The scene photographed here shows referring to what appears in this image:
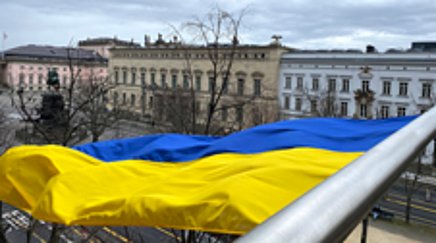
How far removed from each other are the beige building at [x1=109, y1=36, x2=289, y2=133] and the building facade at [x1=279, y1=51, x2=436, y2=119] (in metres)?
1.92

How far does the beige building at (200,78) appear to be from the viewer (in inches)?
1313

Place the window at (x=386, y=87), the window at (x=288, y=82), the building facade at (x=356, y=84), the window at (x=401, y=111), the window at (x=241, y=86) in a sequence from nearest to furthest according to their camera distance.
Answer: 1. the building facade at (x=356, y=84)
2. the window at (x=401, y=111)
3. the window at (x=386, y=87)
4. the window at (x=288, y=82)
5. the window at (x=241, y=86)

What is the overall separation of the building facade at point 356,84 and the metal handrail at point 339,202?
28788 millimetres

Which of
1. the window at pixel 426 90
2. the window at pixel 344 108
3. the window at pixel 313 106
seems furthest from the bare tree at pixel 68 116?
the window at pixel 426 90

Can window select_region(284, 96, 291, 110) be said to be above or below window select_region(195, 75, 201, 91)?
below

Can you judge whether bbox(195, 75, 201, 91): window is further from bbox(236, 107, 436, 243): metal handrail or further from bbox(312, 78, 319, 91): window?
bbox(236, 107, 436, 243): metal handrail

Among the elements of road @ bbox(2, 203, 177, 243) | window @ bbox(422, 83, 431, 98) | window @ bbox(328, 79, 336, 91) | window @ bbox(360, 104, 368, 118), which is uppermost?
window @ bbox(328, 79, 336, 91)

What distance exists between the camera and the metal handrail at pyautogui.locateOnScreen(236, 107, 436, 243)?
0.72 metres

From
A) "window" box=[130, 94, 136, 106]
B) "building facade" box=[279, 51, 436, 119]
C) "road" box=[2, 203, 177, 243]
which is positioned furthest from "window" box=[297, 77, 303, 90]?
"window" box=[130, 94, 136, 106]

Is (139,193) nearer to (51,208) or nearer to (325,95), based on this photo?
(51,208)

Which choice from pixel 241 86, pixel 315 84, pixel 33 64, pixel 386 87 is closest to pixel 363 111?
pixel 386 87

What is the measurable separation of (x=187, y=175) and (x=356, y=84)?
1252 inches

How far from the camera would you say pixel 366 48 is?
38250 mm

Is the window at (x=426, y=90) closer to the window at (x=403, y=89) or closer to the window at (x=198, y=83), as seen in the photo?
the window at (x=403, y=89)
